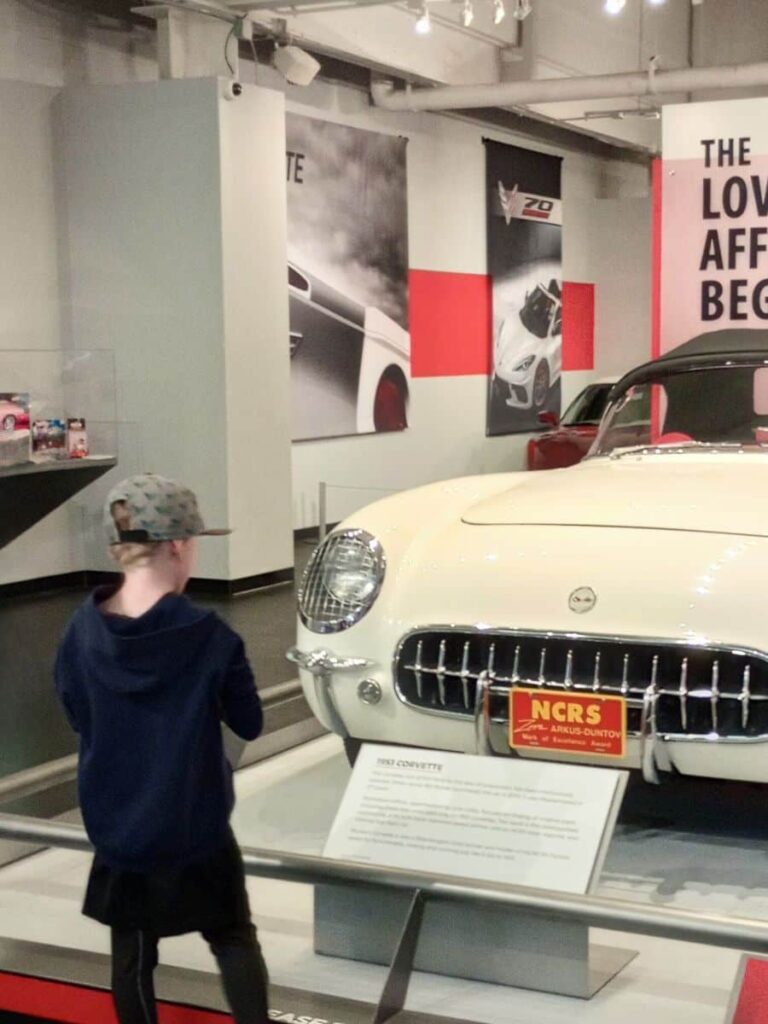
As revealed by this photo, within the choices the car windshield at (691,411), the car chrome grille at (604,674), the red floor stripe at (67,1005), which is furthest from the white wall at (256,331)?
the red floor stripe at (67,1005)

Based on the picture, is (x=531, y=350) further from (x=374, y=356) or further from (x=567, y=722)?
(x=567, y=722)

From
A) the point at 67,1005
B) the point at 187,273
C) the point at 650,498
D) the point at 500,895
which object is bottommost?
the point at 67,1005

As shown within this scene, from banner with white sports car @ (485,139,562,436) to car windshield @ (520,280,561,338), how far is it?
0.03 ft

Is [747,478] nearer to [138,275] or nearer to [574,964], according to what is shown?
[574,964]

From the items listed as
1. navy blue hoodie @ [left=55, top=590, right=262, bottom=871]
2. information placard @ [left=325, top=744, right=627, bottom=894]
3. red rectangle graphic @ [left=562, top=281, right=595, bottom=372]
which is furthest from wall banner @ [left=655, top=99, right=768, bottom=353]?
red rectangle graphic @ [left=562, top=281, right=595, bottom=372]

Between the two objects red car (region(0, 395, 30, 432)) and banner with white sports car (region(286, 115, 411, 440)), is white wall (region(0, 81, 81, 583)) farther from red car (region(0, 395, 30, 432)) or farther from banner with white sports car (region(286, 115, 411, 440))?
banner with white sports car (region(286, 115, 411, 440))

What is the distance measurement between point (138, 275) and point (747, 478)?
5.37 meters

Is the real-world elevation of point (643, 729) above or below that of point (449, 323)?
below

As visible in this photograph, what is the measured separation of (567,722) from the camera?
11.9 ft

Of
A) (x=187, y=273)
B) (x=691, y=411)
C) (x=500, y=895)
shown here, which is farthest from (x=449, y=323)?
(x=500, y=895)

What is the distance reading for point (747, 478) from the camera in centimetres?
434

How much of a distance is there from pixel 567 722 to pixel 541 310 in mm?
12317

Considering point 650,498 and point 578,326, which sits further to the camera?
point 578,326

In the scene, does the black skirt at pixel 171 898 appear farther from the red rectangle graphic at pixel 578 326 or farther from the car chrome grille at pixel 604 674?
the red rectangle graphic at pixel 578 326
